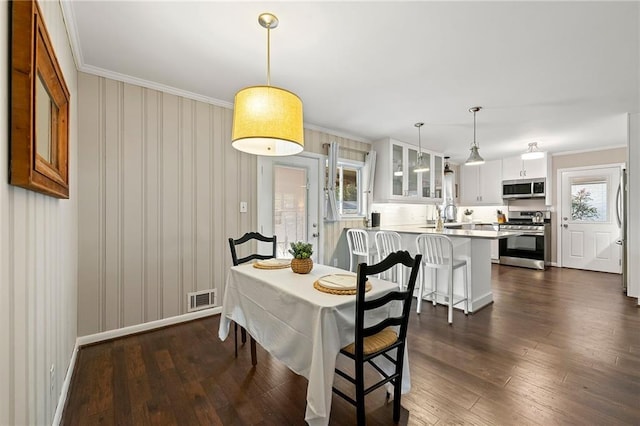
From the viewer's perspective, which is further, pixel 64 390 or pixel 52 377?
pixel 64 390

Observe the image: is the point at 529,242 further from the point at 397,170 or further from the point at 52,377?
the point at 52,377

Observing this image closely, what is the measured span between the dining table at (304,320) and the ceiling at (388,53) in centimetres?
172

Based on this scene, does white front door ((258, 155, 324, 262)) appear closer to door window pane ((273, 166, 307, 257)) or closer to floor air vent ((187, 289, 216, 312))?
door window pane ((273, 166, 307, 257))

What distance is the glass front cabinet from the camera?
16.1 ft

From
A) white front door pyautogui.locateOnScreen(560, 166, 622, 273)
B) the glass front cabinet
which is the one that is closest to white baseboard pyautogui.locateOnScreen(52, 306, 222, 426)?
the glass front cabinet

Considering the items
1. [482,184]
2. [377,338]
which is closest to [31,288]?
[377,338]

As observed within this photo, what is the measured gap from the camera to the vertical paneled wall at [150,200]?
8.63 feet

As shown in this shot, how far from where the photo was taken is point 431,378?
6.81 ft

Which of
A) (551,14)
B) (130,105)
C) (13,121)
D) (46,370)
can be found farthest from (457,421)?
(130,105)

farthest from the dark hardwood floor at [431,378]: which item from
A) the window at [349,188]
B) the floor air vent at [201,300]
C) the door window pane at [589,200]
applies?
the door window pane at [589,200]

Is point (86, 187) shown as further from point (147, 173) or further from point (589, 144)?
point (589, 144)

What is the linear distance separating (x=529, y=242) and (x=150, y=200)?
21.9 feet

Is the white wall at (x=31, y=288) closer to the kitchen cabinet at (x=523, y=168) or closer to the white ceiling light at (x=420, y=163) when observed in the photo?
the white ceiling light at (x=420, y=163)

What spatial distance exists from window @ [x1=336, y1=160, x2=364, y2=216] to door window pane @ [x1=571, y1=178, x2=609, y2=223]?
175 inches
